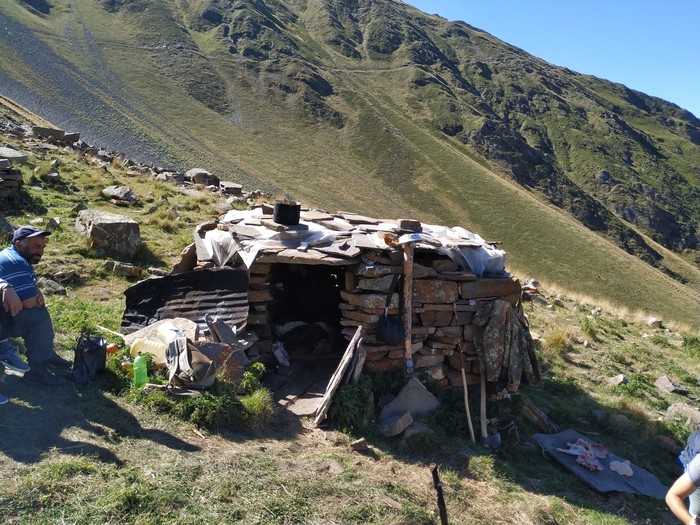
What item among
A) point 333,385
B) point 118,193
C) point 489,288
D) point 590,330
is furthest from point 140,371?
point 590,330

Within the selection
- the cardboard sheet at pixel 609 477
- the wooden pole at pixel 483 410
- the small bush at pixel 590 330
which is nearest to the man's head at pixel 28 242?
the wooden pole at pixel 483 410

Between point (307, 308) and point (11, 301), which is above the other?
point (11, 301)

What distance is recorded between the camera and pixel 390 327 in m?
→ 7.11

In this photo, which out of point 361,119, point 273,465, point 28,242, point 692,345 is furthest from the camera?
point 361,119

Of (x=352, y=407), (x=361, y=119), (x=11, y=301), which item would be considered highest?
(x=361, y=119)

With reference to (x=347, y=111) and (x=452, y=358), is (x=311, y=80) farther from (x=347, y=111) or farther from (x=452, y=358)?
(x=452, y=358)

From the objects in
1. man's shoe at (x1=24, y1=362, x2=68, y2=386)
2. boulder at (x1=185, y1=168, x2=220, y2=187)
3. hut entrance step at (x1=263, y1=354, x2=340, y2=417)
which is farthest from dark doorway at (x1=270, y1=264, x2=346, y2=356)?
boulder at (x1=185, y1=168, x2=220, y2=187)

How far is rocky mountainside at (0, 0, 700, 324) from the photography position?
1689 inches

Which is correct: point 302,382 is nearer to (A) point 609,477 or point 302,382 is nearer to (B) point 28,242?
(B) point 28,242

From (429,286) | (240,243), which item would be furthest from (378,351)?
(240,243)

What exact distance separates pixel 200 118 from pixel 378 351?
4796 centimetres

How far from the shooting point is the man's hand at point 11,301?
4.77 metres

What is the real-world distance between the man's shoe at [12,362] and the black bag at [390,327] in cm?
403

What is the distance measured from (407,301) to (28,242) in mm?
4458
